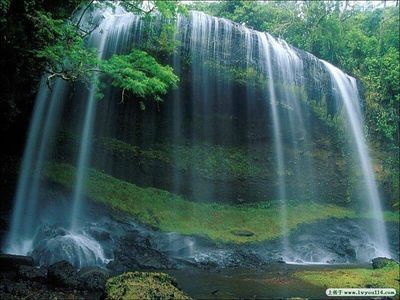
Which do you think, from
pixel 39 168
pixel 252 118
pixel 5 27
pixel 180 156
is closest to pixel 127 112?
pixel 180 156

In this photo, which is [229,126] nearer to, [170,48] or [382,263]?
[170,48]

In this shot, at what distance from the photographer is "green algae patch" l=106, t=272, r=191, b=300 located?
13.2ft

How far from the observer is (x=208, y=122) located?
56.5 feet

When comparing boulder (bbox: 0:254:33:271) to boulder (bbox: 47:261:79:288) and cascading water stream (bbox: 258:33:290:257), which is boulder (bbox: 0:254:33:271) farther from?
cascading water stream (bbox: 258:33:290:257)

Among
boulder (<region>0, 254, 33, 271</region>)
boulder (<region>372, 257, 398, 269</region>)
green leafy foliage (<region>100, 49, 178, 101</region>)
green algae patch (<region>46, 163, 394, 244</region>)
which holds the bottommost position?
boulder (<region>0, 254, 33, 271</region>)

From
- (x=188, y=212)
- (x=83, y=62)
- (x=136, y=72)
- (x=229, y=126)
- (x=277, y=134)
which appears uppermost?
(x=229, y=126)

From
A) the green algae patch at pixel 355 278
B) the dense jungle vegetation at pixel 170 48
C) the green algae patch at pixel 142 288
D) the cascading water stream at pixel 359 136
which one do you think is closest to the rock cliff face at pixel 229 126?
the cascading water stream at pixel 359 136

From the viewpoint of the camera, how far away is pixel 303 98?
17188mm

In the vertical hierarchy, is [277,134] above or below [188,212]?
above

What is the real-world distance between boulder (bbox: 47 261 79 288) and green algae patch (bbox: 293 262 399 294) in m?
5.36

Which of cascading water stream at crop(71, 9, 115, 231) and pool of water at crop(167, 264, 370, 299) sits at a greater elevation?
cascading water stream at crop(71, 9, 115, 231)

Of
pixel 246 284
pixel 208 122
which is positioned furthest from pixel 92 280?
pixel 208 122

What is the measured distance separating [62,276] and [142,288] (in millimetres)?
4654

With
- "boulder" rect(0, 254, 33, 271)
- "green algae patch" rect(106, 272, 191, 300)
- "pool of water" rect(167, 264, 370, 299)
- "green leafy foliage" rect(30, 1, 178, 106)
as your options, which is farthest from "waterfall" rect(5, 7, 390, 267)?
"green algae patch" rect(106, 272, 191, 300)
